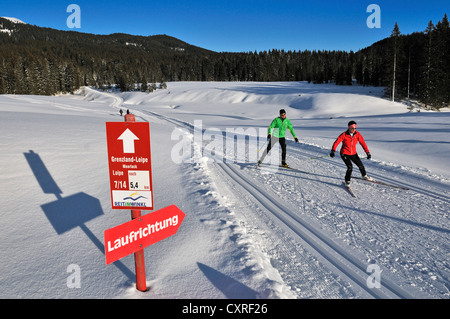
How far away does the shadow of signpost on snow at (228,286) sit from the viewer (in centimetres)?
310

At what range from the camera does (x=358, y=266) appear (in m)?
3.73

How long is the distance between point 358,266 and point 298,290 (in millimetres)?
1162

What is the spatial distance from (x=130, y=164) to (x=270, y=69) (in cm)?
11160

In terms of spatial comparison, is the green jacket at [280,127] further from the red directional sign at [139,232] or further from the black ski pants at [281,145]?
the red directional sign at [139,232]

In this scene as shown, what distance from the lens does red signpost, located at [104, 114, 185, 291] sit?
2.46 m

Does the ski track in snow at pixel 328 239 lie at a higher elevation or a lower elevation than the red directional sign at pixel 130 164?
lower

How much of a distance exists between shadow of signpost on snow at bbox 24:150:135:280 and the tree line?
44.0 m

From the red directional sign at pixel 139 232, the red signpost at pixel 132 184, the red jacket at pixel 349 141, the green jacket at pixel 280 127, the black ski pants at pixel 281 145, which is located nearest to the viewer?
the red directional sign at pixel 139 232

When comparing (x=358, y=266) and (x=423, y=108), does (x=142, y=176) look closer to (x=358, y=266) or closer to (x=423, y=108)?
(x=358, y=266)

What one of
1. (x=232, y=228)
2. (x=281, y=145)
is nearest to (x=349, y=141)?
(x=281, y=145)

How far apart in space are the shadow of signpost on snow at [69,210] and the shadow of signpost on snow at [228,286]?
3.45 feet

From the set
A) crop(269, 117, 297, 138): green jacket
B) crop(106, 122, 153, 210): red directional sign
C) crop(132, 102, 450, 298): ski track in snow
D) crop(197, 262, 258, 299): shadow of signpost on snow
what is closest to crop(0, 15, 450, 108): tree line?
crop(269, 117, 297, 138): green jacket

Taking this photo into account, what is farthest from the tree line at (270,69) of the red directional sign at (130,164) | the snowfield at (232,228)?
the red directional sign at (130,164)
